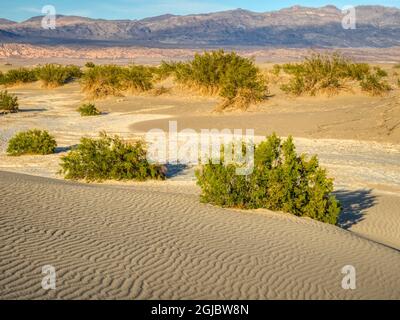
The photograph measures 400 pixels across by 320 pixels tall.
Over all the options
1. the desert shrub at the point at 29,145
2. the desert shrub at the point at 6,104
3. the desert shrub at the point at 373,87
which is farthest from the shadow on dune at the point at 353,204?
the desert shrub at the point at 6,104

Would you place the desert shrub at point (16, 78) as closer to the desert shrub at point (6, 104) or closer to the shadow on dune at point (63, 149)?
the desert shrub at point (6, 104)

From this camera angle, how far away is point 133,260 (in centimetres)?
619

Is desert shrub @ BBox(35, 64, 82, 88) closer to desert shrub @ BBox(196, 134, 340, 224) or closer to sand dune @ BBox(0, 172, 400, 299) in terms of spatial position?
sand dune @ BBox(0, 172, 400, 299)

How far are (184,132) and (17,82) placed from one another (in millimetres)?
28945

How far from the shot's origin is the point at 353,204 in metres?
11.2

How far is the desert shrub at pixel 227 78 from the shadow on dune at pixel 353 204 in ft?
49.5

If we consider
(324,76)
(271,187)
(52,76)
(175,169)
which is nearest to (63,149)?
(175,169)

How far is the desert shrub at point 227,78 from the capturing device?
1070 inches

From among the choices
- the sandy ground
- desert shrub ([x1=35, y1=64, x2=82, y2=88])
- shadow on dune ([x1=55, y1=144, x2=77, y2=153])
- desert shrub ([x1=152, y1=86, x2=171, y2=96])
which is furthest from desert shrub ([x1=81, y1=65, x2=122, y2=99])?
the sandy ground

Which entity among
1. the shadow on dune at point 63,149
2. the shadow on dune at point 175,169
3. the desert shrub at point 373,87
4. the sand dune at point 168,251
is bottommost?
the shadow on dune at point 175,169

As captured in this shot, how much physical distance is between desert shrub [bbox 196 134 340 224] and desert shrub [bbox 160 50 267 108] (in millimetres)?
16668

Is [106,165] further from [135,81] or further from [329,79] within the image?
[135,81]
